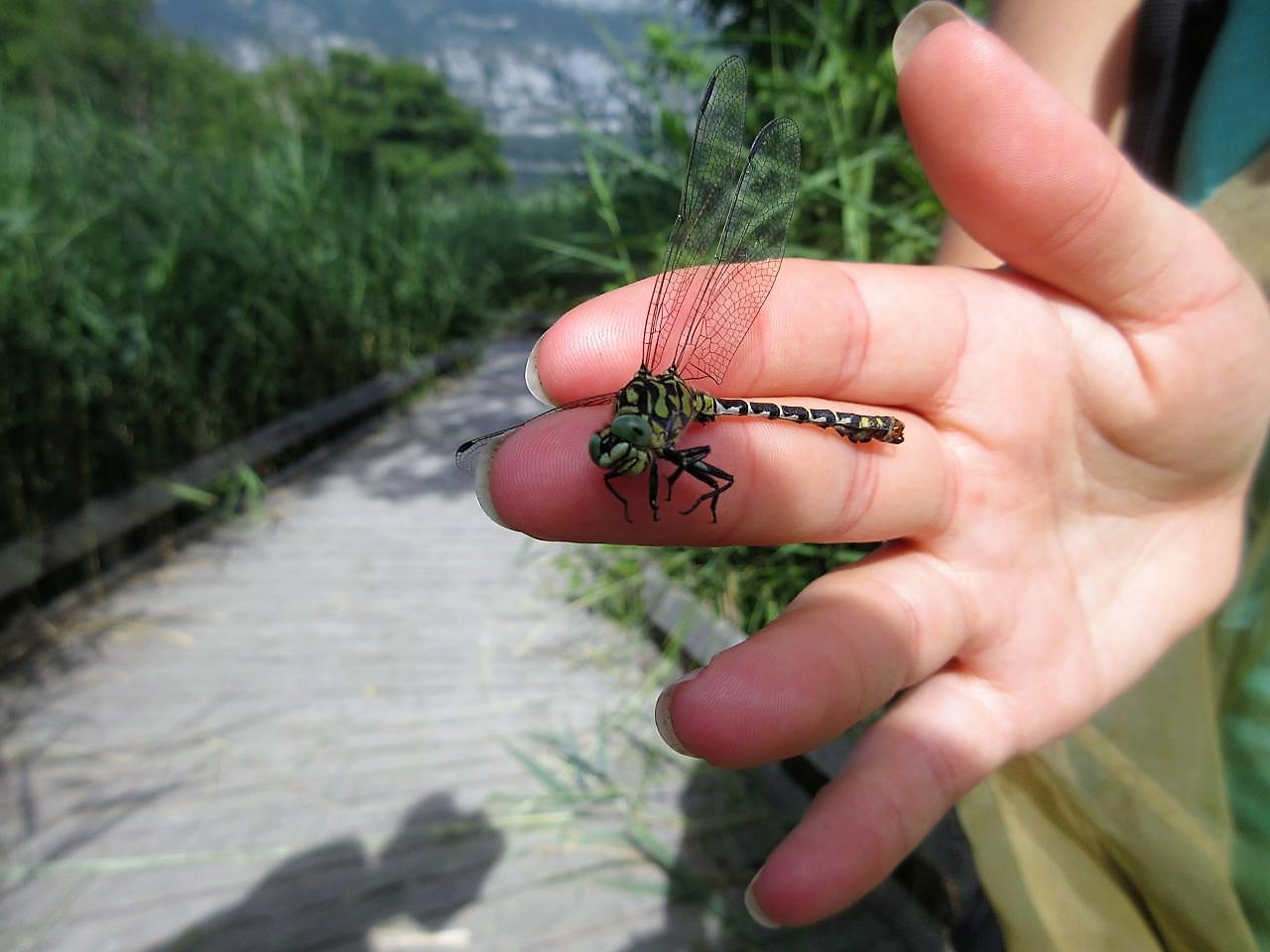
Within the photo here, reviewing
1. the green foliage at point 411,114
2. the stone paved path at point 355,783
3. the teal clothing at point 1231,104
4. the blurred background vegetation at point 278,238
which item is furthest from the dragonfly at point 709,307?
the green foliage at point 411,114

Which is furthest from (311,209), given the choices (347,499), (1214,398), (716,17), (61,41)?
(61,41)

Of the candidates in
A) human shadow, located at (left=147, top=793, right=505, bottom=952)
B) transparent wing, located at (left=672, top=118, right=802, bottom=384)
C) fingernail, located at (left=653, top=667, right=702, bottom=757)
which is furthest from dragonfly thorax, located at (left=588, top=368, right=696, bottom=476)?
human shadow, located at (left=147, top=793, right=505, bottom=952)

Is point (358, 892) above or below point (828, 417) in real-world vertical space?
below

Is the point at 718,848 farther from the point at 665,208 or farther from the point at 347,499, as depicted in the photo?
the point at 347,499

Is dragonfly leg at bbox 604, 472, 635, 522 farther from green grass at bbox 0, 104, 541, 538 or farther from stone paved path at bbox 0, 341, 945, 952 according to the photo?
green grass at bbox 0, 104, 541, 538

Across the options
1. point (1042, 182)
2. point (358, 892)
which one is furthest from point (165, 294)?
point (1042, 182)

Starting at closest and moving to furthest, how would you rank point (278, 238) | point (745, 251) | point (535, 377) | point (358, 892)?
point (535, 377)
point (745, 251)
point (358, 892)
point (278, 238)

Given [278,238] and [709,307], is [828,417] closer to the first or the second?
[709,307]
